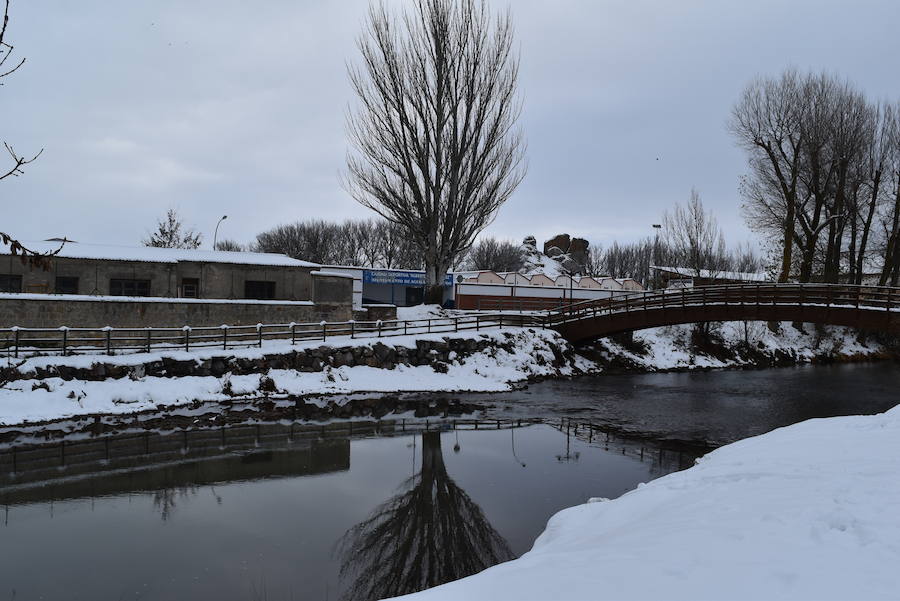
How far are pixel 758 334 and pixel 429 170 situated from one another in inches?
911

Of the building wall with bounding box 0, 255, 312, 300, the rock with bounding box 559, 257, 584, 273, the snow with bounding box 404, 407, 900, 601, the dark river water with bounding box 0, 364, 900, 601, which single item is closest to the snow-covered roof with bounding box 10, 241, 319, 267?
the building wall with bounding box 0, 255, 312, 300

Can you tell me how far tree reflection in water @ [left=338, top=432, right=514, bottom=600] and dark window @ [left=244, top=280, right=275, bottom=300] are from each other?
19.0 metres

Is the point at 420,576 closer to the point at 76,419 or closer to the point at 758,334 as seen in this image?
the point at 76,419

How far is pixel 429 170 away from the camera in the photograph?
3109 cm

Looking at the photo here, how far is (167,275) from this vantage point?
992 inches

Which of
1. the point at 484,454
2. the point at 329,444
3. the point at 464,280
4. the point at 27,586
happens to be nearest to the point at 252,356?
the point at 329,444

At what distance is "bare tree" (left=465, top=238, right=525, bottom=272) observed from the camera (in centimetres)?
8150

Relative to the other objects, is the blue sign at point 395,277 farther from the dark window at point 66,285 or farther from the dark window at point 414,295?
the dark window at point 66,285

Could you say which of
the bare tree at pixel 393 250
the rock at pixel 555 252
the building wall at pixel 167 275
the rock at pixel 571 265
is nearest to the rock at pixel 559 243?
the rock at pixel 555 252

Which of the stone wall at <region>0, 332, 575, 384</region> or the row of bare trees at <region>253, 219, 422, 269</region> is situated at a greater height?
the row of bare trees at <region>253, 219, 422, 269</region>

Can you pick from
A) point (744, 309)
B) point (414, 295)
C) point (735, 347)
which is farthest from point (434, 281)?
point (735, 347)

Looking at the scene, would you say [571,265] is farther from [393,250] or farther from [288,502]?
[288,502]

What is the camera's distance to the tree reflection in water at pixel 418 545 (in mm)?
7176

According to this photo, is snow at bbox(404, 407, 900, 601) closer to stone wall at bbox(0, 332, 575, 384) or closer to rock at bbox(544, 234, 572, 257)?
stone wall at bbox(0, 332, 575, 384)
